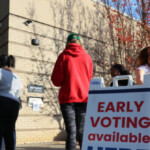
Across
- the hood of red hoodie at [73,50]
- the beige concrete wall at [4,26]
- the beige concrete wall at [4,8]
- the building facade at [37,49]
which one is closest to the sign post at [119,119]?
the hood of red hoodie at [73,50]

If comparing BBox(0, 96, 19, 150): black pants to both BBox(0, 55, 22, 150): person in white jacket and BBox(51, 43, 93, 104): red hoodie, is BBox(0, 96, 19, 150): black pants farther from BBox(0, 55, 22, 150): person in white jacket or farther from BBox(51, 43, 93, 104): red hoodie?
BBox(51, 43, 93, 104): red hoodie

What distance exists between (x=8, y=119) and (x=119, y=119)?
222 cm

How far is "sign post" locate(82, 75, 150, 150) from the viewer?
74.4 inches

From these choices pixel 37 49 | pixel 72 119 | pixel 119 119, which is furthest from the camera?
pixel 37 49

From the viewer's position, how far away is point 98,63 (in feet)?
34.3

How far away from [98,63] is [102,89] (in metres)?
8.38

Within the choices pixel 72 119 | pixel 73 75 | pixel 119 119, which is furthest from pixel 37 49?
pixel 119 119

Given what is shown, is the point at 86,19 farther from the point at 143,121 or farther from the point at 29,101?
the point at 143,121

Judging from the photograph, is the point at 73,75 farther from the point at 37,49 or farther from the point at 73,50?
the point at 37,49

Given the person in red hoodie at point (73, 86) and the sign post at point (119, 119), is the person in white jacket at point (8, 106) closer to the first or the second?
the person in red hoodie at point (73, 86)

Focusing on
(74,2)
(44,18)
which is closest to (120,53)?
(74,2)

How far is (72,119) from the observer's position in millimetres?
3352

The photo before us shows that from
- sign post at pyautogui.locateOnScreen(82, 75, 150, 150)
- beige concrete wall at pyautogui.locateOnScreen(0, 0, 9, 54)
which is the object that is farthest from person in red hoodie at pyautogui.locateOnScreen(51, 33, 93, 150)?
beige concrete wall at pyautogui.locateOnScreen(0, 0, 9, 54)

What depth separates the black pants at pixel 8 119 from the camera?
3754 mm
